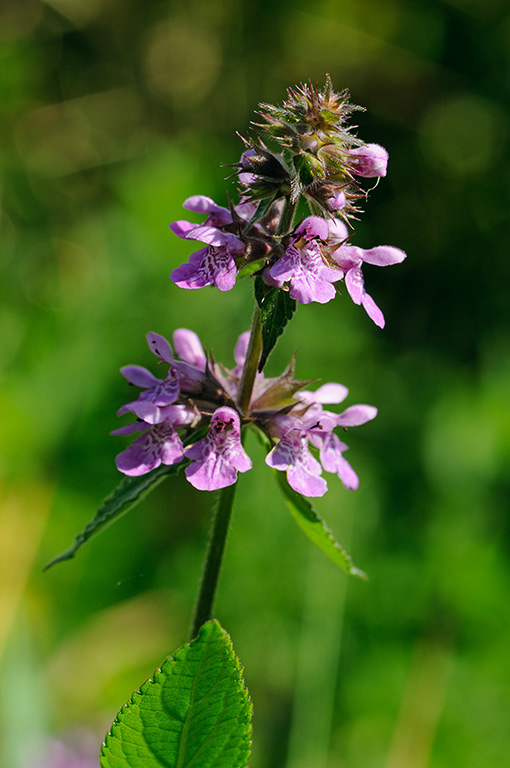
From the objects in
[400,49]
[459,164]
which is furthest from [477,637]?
[400,49]

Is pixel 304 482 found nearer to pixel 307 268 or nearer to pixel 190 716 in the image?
pixel 307 268

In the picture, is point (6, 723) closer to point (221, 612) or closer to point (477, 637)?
point (221, 612)

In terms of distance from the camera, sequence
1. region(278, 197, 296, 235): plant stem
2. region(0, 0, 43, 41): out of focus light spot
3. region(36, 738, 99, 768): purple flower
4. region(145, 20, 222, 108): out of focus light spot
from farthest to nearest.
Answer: region(145, 20, 222, 108): out of focus light spot, region(0, 0, 43, 41): out of focus light spot, region(36, 738, 99, 768): purple flower, region(278, 197, 296, 235): plant stem

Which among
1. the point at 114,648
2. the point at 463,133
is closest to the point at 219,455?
the point at 114,648

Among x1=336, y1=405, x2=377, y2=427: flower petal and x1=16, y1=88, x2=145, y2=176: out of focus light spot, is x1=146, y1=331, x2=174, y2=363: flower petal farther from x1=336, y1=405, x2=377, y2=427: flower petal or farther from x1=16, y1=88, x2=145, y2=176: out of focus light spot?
x1=16, y1=88, x2=145, y2=176: out of focus light spot

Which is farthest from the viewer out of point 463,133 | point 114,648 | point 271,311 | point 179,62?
point 179,62

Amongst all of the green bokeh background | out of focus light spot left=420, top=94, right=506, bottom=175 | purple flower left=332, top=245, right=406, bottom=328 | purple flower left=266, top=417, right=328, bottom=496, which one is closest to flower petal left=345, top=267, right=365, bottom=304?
purple flower left=332, top=245, right=406, bottom=328
